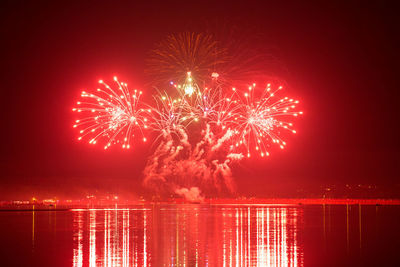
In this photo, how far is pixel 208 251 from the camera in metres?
20.1

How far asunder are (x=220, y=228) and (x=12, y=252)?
13.0 metres

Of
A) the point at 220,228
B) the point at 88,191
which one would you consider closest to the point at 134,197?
the point at 88,191

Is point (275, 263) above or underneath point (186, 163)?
underneath

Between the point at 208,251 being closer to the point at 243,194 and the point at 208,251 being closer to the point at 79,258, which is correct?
the point at 79,258

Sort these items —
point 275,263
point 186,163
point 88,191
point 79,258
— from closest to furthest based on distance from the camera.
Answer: point 275,263 < point 79,258 < point 186,163 < point 88,191

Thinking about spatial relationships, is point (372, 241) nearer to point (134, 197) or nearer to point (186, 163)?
point (186, 163)

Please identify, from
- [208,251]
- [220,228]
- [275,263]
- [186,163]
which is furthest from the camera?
[186,163]

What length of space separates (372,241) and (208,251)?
8476 mm

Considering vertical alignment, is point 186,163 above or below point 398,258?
above

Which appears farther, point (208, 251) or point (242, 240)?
point (242, 240)

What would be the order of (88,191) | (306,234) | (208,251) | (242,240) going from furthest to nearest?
(88,191) → (306,234) → (242,240) → (208,251)

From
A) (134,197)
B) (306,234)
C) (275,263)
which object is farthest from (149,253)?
(134,197)

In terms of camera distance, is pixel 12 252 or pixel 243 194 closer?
pixel 12 252

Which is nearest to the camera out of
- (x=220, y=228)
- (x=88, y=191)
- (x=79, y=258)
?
(x=79, y=258)
